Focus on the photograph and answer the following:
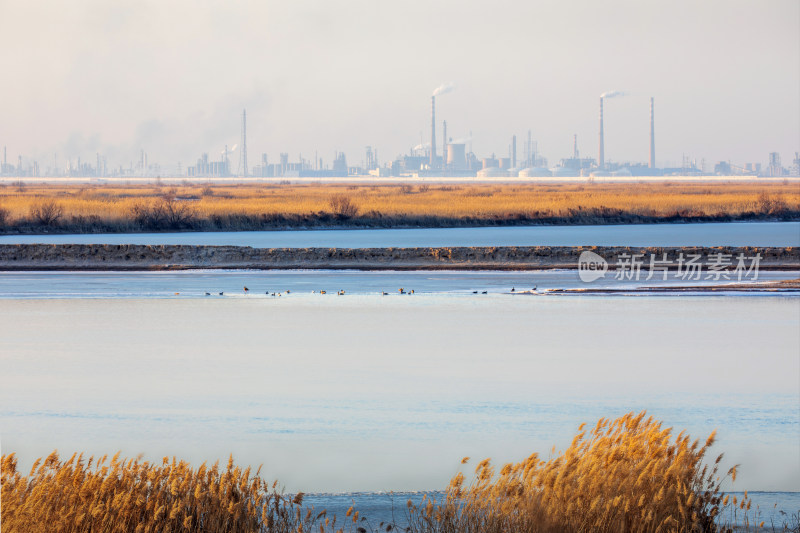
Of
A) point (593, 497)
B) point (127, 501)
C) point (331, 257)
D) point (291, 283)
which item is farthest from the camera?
point (331, 257)

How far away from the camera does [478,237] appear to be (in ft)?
138

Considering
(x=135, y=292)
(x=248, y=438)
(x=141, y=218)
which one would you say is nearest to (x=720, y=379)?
(x=248, y=438)

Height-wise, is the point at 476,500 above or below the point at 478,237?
above

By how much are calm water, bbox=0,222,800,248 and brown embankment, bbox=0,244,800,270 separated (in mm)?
5122

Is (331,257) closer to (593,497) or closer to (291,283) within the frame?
(291,283)

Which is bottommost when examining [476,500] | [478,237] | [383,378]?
[383,378]

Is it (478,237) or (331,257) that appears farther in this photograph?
(478,237)

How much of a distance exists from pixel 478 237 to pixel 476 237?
0.08 metres

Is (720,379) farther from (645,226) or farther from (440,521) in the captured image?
(645,226)

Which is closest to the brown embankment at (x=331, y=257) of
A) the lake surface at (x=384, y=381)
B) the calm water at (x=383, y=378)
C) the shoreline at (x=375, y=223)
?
the calm water at (x=383, y=378)

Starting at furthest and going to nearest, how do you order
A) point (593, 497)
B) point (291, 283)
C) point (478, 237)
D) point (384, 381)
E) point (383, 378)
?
point (478, 237) → point (291, 283) → point (383, 378) → point (384, 381) → point (593, 497)

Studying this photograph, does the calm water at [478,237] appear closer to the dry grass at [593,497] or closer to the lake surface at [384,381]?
the lake surface at [384,381]

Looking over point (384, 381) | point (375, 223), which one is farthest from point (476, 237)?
point (384, 381)

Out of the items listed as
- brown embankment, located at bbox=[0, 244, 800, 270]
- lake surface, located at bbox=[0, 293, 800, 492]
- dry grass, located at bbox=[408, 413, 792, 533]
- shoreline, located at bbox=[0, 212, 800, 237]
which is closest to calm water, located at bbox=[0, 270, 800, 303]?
brown embankment, located at bbox=[0, 244, 800, 270]
